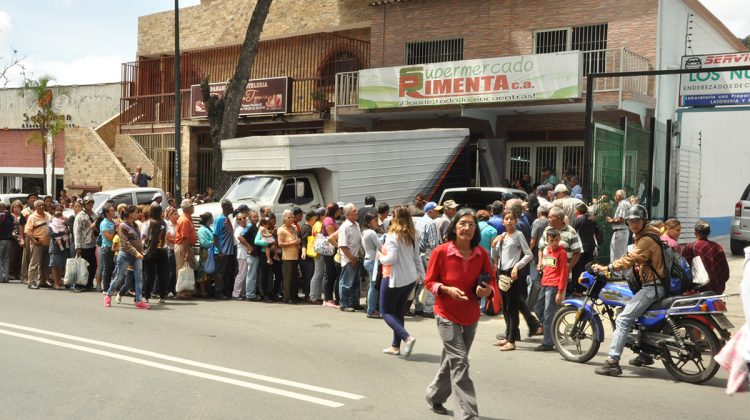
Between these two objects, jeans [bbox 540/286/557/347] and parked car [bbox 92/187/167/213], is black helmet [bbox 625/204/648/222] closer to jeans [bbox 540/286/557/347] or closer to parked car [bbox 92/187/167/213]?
jeans [bbox 540/286/557/347]

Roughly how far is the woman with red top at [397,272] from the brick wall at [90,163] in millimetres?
22172

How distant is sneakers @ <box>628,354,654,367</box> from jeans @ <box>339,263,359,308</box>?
201 inches

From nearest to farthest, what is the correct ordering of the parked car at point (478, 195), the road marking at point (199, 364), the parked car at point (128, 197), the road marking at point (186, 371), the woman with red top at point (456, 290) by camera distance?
the woman with red top at point (456, 290) → the road marking at point (186, 371) → the road marking at point (199, 364) → the parked car at point (478, 195) → the parked car at point (128, 197)

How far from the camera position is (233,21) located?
104 feet

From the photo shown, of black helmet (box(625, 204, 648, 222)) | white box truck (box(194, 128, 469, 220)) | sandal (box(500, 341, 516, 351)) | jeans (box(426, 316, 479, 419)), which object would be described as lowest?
sandal (box(500, 341, 516, 351))

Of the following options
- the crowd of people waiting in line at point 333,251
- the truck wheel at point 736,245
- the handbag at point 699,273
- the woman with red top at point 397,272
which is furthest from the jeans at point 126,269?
the truck wheel at point 736,245

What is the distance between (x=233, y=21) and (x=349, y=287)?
71.7 feet

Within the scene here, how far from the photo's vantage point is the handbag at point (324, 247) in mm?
12836

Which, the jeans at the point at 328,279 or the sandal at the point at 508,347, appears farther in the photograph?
the jeans at the point at 328,279

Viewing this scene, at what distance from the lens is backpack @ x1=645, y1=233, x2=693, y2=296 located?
7793mm

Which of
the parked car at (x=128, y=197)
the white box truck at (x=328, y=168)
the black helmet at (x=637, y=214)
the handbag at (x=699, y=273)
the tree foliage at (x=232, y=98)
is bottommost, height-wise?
the handbag at (x=699, y=273)

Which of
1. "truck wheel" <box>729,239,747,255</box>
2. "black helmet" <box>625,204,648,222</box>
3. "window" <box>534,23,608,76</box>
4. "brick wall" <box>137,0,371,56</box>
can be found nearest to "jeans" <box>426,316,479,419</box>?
"black helmet" <box>625,204,648,222</box>

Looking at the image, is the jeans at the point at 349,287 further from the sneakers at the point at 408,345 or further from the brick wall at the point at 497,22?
the brick wall at the point at 497,22

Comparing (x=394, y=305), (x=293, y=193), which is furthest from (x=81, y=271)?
(x=394, y=305)
